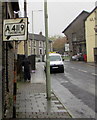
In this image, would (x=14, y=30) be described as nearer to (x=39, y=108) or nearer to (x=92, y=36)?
(x=39, y=108)

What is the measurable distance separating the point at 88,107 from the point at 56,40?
92.7 metres

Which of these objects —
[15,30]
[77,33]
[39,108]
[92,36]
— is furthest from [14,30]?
[77,33]

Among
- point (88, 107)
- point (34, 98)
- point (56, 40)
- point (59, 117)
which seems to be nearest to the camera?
point (59, 117)

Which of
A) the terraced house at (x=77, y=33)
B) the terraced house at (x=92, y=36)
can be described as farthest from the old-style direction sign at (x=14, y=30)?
the terraced house at (x=77, y=33)

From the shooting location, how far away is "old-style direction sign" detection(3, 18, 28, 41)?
5.86m

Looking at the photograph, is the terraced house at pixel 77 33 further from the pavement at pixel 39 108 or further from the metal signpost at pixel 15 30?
the metal signpost at pixel 15 30

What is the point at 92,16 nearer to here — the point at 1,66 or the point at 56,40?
the point at 1,66

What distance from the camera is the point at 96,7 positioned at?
3853 cm

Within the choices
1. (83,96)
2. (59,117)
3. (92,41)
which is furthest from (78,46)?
(59,117)

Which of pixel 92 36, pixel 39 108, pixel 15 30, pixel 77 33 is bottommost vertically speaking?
pixel 39 108

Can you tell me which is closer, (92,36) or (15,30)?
(15,30)

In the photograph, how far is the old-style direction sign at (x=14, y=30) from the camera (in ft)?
19.2

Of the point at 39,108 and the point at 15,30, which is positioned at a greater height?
the point at 15,30

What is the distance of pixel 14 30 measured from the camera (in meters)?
5.91
